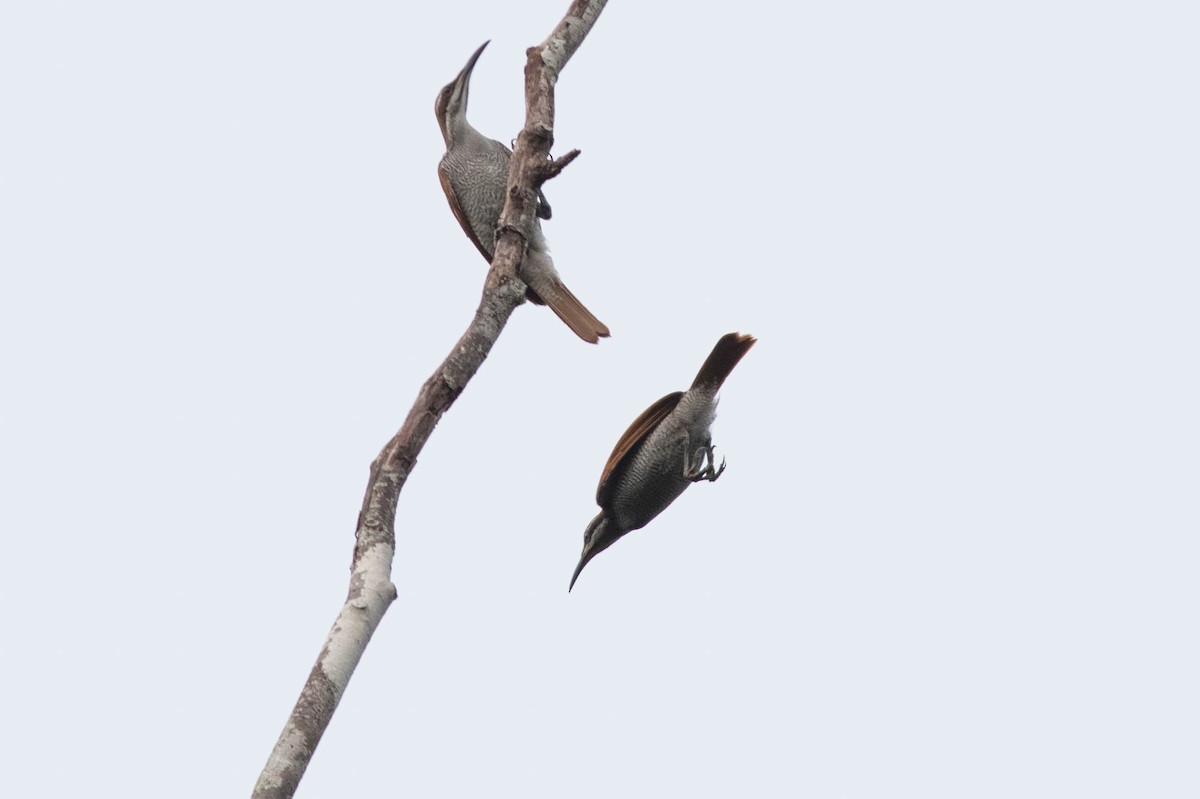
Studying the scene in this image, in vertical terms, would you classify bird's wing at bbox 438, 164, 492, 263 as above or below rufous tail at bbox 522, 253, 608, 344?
above

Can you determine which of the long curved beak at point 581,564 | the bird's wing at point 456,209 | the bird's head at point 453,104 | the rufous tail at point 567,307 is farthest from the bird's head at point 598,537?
the bird's head at point 453,104

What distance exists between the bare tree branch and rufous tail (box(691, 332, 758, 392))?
1424mm

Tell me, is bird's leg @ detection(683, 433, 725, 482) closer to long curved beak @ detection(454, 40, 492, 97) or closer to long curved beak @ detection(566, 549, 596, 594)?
long curved beak @ detection(566, 549, 596, 594)

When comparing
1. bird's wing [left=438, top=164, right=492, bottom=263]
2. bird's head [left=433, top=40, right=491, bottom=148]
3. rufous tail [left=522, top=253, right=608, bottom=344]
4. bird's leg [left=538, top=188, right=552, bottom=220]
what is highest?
bird's head [left=433, top=40, right=491, bottom=148]

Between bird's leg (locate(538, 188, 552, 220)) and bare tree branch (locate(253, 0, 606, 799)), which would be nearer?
bare tree branch (locate(253, 0, 606, 799))

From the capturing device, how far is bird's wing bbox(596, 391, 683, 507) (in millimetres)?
6445

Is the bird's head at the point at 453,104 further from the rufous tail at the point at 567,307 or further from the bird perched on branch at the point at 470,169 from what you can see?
the rufous tail at the point at 567,307

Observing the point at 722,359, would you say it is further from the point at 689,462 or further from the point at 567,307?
the point at 567,307

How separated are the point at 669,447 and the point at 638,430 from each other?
A: 21cm

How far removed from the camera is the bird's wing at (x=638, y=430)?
645 cm

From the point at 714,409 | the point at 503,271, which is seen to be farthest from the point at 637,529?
the point at 503,271

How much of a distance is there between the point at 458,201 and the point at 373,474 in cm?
380

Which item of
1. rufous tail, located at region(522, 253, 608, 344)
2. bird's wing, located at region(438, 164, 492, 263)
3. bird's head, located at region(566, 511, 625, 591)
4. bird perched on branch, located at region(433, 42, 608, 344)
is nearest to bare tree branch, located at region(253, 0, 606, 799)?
rufous tail, located at region(522, 253, 608, 344)

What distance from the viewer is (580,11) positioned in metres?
5.79
